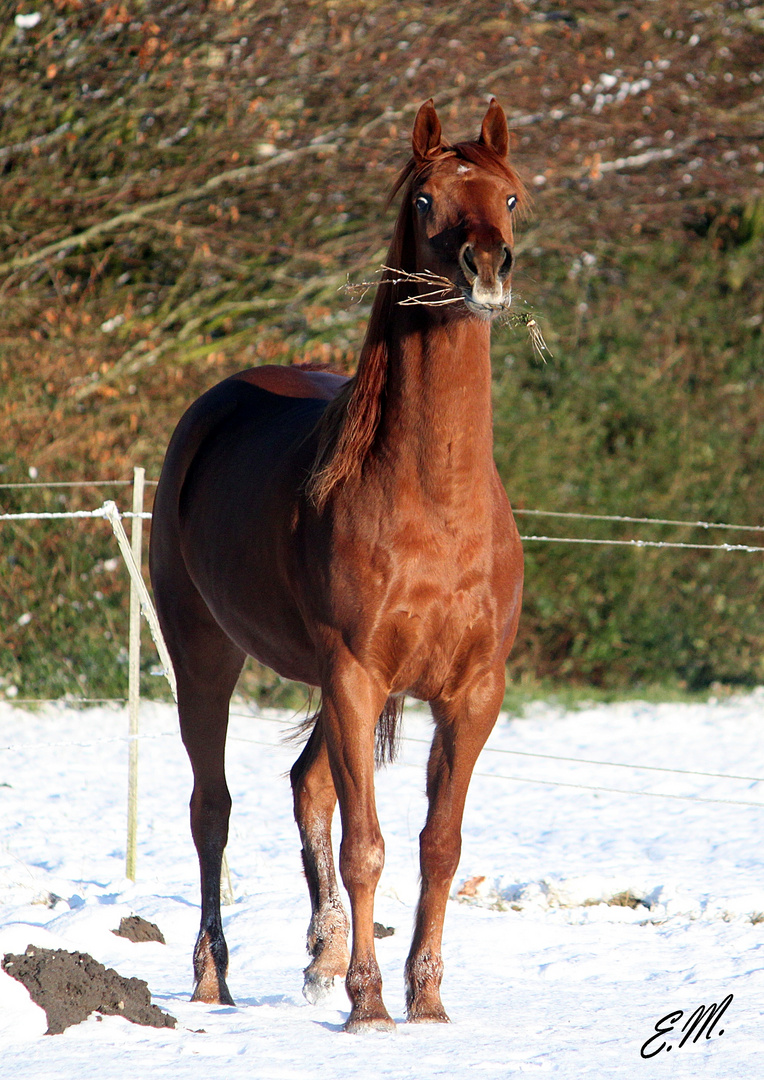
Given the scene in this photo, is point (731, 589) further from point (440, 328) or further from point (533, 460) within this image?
point (440, 328)

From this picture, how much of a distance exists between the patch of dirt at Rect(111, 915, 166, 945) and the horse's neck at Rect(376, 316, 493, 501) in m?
1.77

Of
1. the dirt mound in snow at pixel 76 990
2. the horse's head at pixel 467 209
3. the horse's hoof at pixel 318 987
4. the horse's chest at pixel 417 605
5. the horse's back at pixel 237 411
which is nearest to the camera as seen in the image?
the horse's head at pixel 467 209

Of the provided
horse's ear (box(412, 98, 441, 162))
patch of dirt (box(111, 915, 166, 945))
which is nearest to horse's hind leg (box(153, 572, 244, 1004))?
patch of dirt (box(111, 915, 166, 945))

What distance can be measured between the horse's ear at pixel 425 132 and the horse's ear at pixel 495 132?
15 centimetres

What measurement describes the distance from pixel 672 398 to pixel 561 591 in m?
1.88

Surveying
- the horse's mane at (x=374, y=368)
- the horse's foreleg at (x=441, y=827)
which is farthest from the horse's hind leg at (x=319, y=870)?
the horse's mane at (x=374, y=368)

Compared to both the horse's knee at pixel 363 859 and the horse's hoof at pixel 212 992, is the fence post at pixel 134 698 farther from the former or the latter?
the horse's knee at pixel 363 859

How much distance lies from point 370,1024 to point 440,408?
→ 4.76 feet

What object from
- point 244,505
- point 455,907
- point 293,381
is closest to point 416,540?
point 244,505

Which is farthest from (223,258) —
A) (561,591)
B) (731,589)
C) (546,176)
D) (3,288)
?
(731,589)

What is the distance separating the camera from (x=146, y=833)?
586 centimetres
